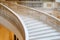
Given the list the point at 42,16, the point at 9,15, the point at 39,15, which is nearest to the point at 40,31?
the point at 42,16

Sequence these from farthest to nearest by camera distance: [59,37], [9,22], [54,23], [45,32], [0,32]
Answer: [0,32] → [9,22] → [54,23] → [45,32] → [59,37]

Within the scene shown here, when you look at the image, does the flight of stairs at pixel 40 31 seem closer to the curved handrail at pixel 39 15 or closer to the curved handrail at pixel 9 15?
the curved handrail at pixel 39 15

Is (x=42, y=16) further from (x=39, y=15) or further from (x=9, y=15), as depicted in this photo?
(x=9, y=15)

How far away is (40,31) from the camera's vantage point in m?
8.32

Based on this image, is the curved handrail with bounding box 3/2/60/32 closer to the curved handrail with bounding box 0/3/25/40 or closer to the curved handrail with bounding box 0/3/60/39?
the curved handrail with bounding box 0/3/60/39

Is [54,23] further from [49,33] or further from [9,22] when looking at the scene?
[9,22]

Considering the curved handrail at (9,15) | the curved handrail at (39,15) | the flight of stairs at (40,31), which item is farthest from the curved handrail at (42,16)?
the curved handrail at (9,15)

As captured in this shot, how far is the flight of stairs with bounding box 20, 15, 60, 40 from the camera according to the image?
763cm

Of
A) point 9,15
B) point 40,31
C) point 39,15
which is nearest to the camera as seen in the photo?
point 40,31

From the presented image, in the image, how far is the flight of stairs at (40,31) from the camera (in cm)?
763

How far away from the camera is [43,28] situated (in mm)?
8680

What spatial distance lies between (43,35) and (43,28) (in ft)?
2.78

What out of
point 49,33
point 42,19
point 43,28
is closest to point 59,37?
point 49,33

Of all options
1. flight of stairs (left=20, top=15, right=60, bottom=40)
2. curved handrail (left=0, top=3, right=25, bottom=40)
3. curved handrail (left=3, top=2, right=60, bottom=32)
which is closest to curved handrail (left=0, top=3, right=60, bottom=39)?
curved handrail (left=3, top=2, right=60, bottom=32)
